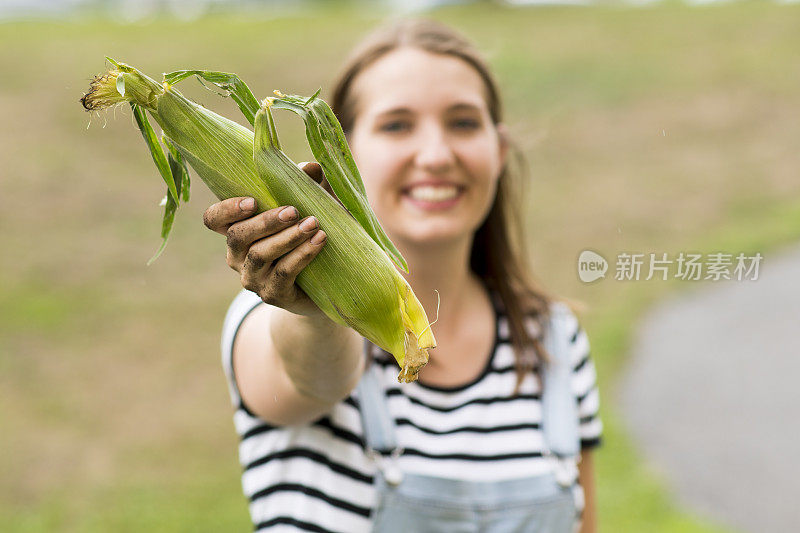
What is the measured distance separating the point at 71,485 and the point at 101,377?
4.12ft

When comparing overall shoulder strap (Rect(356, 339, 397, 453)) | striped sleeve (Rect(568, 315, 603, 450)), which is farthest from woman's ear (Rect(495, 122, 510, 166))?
overall shoulder strap (Rect(356, 339, 397, 453))

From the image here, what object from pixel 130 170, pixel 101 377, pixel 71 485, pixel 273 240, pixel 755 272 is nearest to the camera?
pixel 273 240

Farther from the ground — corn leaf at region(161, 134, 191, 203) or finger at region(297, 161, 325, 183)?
corn leaf at region(161, 134, 191, 203)

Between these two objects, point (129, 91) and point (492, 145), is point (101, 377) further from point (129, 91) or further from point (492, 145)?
point (129, 91)


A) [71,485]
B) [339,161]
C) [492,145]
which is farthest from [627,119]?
[339,161]

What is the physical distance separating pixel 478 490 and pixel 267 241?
88 cm

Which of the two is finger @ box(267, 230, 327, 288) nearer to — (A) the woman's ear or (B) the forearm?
(B) the forearm

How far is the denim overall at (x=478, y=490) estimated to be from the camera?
159 centimetres

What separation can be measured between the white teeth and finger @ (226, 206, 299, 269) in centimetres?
64

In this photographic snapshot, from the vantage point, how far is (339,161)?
110 cm

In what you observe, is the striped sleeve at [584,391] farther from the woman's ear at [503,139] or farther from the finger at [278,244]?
the finger at [278,244]

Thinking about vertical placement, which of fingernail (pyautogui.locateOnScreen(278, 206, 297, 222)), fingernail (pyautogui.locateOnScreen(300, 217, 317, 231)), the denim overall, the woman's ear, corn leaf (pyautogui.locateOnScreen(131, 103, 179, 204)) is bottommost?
the denim overall

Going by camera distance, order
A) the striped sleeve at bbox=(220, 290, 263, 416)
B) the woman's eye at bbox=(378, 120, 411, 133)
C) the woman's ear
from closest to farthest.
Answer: the striped sleeve at bbox=(220, 290, 263, 416) → the woman's eye at bbox=(378, 120, 411, 133) → the woman's ear

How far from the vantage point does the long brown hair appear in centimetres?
186
